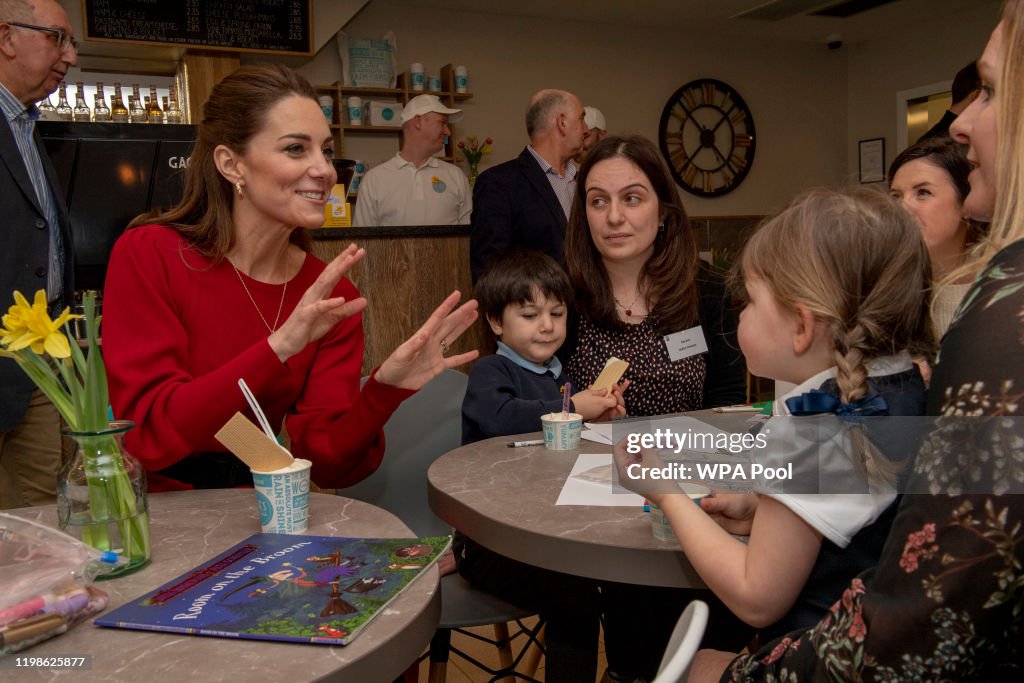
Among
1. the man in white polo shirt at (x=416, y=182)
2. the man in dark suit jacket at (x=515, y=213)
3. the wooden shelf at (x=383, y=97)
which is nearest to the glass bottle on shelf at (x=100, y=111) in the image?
the man in white polo shirt at (x=416, y=182)

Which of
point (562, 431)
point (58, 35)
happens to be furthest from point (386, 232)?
point (562, 431)

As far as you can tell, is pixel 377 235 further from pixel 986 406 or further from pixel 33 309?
pixel 986 406

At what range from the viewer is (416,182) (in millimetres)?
5605

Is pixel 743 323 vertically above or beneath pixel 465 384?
above

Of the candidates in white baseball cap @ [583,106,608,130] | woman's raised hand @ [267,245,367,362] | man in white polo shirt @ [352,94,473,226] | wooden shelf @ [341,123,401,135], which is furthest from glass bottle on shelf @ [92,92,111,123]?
woman's raised hand @ [267,245,367,362]

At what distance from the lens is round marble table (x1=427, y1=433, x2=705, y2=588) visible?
1114 mm

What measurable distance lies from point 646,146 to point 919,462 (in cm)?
174

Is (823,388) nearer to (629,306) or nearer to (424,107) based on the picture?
(629,306)

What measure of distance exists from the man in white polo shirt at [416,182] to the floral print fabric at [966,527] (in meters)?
4.85

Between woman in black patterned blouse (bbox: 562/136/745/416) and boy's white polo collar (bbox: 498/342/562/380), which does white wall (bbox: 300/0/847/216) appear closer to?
woman in black patterned blouse (bbox: 562/136/745/416)

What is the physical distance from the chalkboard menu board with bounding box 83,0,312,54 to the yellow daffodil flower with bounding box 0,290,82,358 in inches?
188

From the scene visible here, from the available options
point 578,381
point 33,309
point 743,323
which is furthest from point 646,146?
point 33,309

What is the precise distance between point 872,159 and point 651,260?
730cm

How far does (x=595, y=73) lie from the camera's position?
24.9ft
